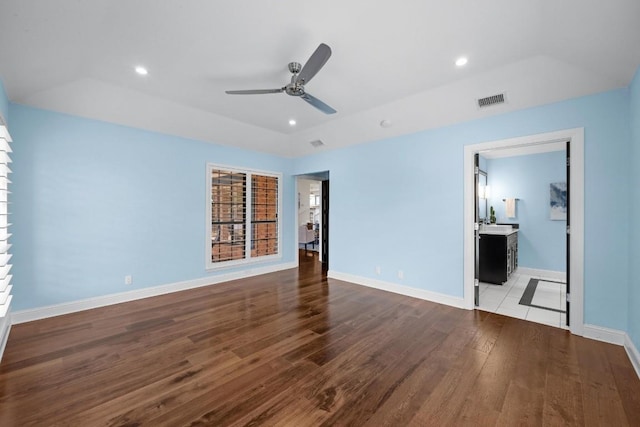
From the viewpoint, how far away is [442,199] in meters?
3.98

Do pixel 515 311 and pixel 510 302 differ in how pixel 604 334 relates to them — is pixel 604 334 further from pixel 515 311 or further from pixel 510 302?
pixel 510 302

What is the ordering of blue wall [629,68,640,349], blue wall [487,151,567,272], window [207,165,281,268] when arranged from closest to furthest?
blue wall [629,68,640,349] → window [207,165,281,268] → blue wall [487,151,567,272]

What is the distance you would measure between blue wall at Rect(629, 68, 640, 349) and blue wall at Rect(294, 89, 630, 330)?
0.62 feet

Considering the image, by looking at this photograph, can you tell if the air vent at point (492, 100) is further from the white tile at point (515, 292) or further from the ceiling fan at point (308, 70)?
the white tile at point (515, 292)

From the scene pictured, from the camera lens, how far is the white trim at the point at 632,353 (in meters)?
2.26

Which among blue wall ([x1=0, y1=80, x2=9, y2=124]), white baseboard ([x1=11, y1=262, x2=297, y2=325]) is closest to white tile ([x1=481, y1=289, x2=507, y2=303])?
white baseboard ([x1=11, y1=262, x2=297, y2=325])

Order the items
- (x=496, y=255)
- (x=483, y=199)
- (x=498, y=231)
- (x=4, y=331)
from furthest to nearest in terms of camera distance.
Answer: (x=483, y=199) < (x=498, y=231) < (x=496, y=255) < (x=4, y=331)

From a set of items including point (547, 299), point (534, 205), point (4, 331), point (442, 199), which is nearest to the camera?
point (4, 331)

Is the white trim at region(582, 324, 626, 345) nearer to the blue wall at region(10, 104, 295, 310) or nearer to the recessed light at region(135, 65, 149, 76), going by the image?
the blue wall at region(10, 104, 295, 310)

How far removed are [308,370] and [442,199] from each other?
9.94 ft

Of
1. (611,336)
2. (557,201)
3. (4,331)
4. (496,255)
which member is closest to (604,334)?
(611,336)

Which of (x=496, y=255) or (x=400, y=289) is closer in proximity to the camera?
(x=400, y=289)

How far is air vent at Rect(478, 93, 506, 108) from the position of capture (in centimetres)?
320

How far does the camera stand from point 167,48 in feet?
A: 8.41
